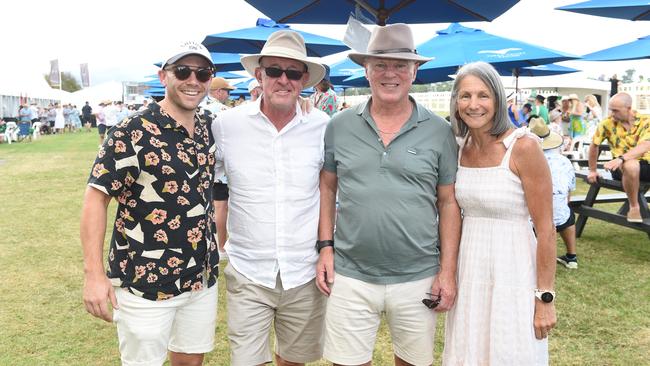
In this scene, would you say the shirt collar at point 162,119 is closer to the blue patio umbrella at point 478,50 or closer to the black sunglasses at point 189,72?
the black sunglasses at point 189,72

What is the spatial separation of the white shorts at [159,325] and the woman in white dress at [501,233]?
131 centimetres

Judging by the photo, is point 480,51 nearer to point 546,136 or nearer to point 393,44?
point 546,136

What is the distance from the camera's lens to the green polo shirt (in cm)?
245

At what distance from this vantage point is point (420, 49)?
951 cm

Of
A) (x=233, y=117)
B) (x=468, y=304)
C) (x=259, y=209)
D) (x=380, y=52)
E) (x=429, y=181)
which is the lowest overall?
(x=468, y=304)

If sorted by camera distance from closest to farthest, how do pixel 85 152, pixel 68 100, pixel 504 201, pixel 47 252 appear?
pixel 504 201 → pixel 47 252 → pixel 85 152 → pixel 68 100

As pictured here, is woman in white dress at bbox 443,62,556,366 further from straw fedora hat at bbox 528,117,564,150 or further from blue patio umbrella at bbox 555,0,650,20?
blue patio umbrella at bbox 555,0,650,20

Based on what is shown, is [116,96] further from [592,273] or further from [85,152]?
[592,273]

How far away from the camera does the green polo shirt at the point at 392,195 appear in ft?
8.04

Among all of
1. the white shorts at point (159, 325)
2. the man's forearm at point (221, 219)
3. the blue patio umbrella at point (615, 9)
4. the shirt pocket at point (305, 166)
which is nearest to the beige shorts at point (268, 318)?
the white shorts at point (159, 325)

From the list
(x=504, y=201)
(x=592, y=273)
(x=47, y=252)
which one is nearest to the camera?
(x=504, y=201)

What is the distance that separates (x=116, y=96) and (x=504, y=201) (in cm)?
4842

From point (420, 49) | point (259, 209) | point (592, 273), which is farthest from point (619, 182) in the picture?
point (259, 209)

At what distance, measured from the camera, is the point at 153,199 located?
232 cm
